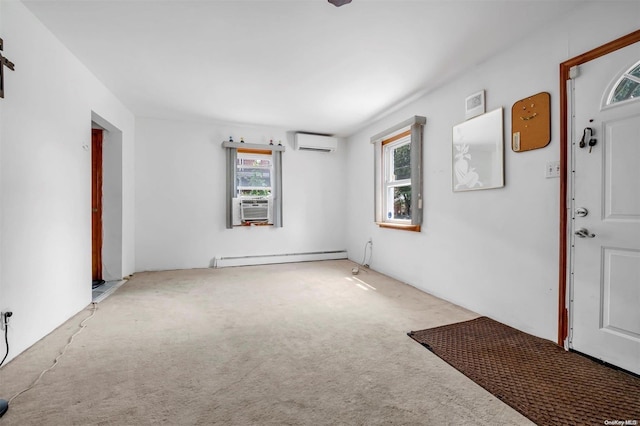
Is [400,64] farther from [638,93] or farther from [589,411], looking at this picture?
[589,411]

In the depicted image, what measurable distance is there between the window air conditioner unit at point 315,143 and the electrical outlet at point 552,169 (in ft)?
12.4

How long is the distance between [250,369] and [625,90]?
2996 millimetres

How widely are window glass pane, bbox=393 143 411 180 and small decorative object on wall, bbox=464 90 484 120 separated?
1.28 m

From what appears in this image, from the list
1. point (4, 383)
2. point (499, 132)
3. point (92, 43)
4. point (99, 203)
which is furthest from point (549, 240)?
point (99, 203)

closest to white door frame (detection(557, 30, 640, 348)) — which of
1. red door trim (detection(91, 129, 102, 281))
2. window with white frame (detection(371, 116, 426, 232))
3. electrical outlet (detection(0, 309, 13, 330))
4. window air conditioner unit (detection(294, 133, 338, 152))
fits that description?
window with white frame (detection(371, 116, 426, 232))

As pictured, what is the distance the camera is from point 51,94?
7.78ft

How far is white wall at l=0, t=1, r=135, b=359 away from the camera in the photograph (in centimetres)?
194

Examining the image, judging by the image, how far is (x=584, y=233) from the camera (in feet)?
6.40

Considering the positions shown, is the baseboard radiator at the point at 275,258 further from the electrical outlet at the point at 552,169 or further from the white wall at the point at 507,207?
the electrical outlet at the point at 552,169

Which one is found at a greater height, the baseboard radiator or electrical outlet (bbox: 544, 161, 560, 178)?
electrical outlet (bbox: 544, 161, 560, 178)

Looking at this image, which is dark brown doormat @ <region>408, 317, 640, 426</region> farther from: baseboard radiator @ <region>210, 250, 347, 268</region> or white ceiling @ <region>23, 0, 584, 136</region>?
baseboard radiator @ <region>210, 250, 347, 268</region>

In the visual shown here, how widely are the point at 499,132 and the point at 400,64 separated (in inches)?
45.9

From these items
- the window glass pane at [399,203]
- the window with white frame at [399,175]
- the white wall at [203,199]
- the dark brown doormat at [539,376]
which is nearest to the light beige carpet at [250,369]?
the dark brown doormat at [539,376]

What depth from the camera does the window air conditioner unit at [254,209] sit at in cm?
505
